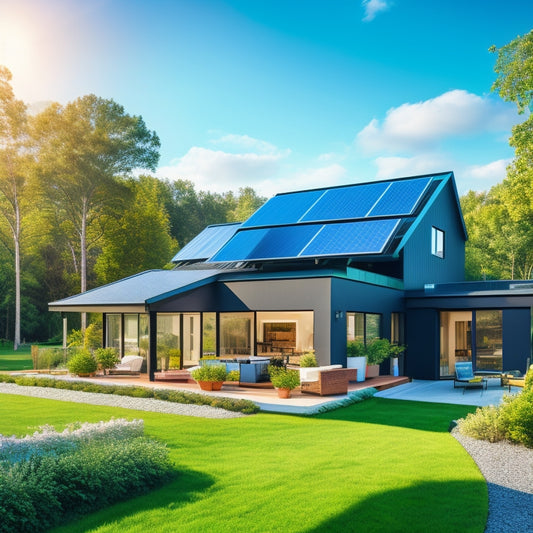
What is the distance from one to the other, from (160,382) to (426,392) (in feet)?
25.6

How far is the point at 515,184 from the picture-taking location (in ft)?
93.4

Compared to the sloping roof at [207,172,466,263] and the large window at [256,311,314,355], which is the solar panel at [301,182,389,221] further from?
the large window at [256,311,314,355]

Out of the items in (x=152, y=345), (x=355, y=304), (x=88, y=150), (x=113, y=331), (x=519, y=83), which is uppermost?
(x=519, y=83)

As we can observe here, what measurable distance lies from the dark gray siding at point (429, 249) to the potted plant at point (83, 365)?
37.3 feet

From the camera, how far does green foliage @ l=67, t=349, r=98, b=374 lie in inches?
695

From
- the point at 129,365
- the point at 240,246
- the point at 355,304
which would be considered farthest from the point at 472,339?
the point at 129,365

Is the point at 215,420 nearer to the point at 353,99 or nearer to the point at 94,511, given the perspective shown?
the point at 94,511

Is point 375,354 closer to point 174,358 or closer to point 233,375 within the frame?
point 233,375

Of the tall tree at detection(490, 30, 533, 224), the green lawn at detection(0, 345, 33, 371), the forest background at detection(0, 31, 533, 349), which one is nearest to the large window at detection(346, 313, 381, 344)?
the tall tree at detection(490, 30, 533, 224)

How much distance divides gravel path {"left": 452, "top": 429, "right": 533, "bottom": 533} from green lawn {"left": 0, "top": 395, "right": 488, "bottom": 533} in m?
0.14

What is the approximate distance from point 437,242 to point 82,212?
24346 mm

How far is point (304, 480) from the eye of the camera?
23.1 feet

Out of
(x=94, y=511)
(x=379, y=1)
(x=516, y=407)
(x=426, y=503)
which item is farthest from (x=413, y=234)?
(x=94, y=511)

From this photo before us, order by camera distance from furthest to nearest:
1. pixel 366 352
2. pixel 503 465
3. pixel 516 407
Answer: pixel 366 352 < pixel 516 407 < pixel 503 465
